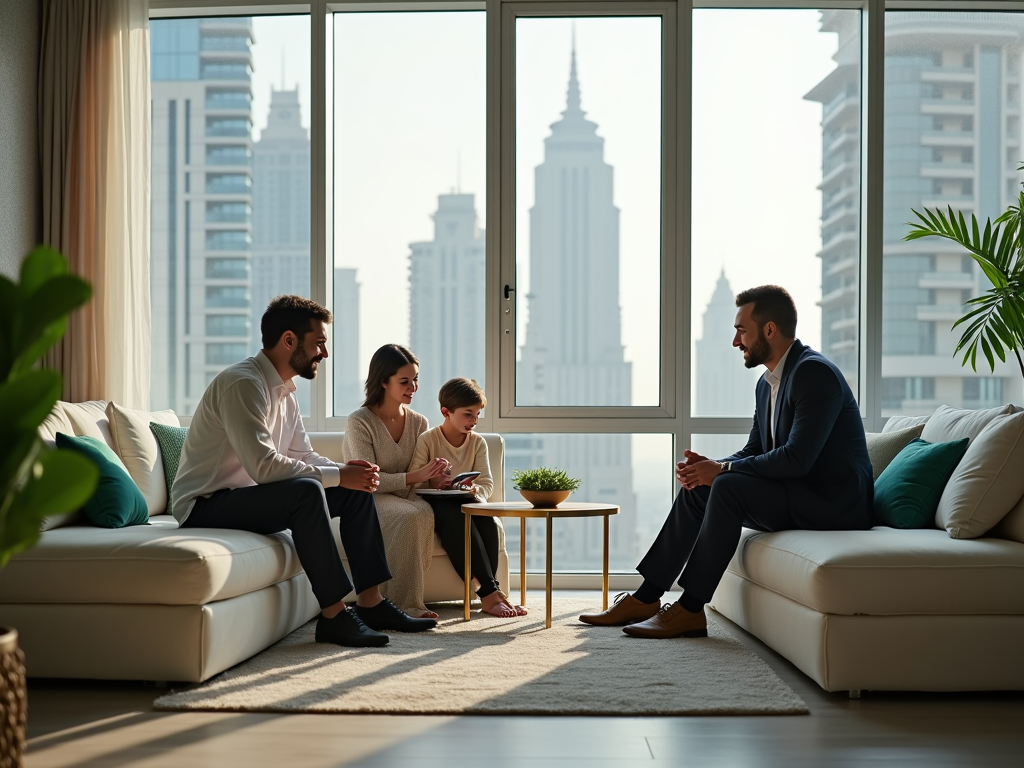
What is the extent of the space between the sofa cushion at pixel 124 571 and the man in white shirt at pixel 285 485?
351mm

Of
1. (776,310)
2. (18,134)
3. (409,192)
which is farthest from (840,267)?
(18,134)

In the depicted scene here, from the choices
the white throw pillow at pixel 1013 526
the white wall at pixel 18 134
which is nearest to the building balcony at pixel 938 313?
the white throw pillow at pixel 1013 526

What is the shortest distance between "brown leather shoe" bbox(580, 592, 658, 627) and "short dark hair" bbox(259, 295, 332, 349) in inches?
58.7

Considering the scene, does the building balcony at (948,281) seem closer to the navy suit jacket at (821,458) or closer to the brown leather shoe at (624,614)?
the navy suit jacket at (821,458)

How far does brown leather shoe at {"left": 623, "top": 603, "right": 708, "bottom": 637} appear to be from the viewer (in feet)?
11.7

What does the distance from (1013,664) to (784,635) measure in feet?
2.12

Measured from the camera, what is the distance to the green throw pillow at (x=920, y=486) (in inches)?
136

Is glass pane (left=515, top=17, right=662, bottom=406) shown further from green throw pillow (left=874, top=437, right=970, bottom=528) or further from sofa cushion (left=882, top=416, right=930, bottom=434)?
green throw pillow (left=874, top=437, right=970, bottom=528)

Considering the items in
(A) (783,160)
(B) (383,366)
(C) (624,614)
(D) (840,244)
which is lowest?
(C) (624,614)

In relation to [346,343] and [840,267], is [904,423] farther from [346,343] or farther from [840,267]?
[346,343]

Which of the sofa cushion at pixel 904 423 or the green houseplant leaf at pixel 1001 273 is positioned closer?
the sofa cushion at pixel 904 423

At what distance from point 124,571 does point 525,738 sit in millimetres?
1251

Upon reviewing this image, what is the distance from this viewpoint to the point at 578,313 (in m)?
5.07

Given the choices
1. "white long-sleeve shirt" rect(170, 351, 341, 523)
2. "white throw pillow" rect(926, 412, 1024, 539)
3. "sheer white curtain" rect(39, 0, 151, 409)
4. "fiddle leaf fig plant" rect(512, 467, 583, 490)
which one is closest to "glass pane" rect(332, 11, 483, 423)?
"sheer white curtain" rect(39, 0, 151, 409)
